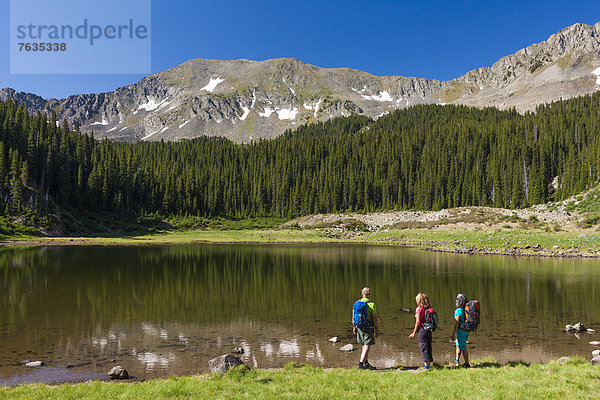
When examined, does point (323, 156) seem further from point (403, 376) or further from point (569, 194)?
point (403, 376)

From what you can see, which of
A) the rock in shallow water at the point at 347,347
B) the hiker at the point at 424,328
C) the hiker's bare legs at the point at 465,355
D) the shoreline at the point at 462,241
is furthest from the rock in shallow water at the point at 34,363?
the shoreline at the point at 462,241

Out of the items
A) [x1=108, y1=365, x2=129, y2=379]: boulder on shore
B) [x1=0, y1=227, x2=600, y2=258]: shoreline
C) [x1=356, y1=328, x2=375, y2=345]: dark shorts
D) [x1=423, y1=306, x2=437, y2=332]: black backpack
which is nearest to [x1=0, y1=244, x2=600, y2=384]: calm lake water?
[x1=108, y1=365, x2=129, y2=379]: boulder on shore

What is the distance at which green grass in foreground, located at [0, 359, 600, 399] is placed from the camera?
9.08 m

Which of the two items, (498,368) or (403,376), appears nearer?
(403,376)

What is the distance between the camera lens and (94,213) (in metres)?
111

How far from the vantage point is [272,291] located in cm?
2695

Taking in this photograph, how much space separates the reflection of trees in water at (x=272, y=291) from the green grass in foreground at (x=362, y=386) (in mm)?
7550

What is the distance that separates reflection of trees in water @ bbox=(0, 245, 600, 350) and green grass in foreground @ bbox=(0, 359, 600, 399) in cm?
755

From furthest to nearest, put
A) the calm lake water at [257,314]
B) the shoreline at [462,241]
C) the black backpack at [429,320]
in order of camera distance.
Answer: the shoreline at [462,241], the calm lake water at [257,314], the black backpack at [429,320]

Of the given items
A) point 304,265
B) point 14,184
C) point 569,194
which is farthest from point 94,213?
point 569,194

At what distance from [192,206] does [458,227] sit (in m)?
89.3

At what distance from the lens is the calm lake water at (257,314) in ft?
46.4

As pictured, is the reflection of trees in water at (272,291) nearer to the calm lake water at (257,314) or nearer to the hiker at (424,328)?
the calm lake water at (257,314)

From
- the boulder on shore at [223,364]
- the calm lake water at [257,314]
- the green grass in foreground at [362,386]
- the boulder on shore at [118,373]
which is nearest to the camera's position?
the green grass in foreground at [362,386]
